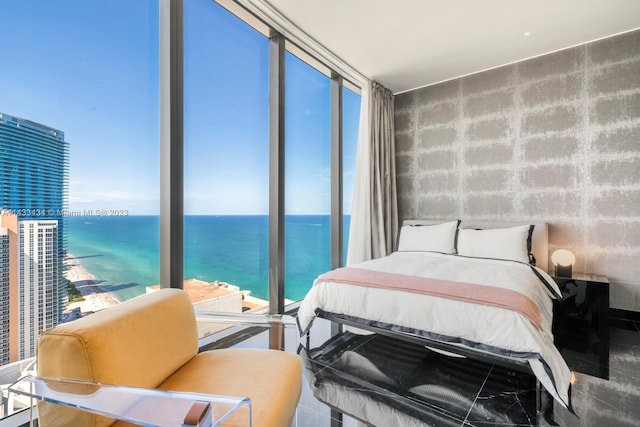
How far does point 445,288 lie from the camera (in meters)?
2.05

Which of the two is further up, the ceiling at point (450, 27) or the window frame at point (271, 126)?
the ceiling at point (450, 27)

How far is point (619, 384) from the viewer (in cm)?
192

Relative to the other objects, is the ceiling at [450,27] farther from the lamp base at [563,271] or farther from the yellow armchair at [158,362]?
the yellow armchair at [158,362]

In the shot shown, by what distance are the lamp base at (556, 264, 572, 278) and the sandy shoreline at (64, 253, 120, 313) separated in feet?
13.2

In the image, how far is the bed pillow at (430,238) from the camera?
11.5ft

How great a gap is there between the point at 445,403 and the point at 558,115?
11.0 ft

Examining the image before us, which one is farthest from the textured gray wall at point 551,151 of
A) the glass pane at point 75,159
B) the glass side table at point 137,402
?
the glass side table at point 137,402

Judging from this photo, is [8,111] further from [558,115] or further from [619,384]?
[558,115]

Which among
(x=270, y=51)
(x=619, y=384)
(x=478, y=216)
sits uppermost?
(x=270, y=51)

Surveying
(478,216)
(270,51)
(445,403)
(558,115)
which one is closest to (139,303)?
(445,403)

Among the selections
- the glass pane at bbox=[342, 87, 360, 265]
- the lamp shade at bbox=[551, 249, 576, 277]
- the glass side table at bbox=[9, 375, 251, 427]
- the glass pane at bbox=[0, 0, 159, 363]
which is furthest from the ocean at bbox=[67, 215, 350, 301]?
the lamp shade at bbox=[551, 249, 576, 277]

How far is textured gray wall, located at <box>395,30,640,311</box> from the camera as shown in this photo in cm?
310

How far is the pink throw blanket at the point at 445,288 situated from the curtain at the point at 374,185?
1.39 meters

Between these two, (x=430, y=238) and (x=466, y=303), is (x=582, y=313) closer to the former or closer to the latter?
(x=430, y=238)
